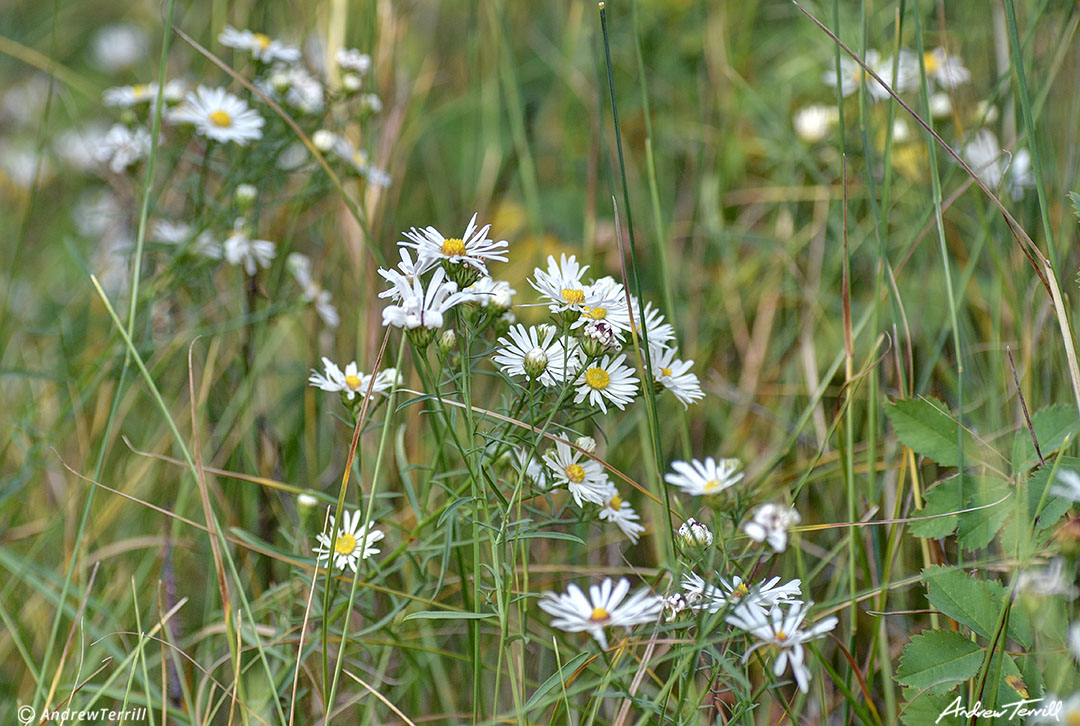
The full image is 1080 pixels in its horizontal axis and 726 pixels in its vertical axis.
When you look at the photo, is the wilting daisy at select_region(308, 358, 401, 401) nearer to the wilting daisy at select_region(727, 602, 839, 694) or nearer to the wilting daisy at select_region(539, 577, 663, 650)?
the wilting daisy at select_region(539, 577, 663, 650)

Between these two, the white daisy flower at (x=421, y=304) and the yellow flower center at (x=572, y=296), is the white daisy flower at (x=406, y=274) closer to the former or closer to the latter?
the white daisy flower at (x=421, y=304)

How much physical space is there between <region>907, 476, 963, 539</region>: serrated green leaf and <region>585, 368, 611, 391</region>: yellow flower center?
394 millimetres

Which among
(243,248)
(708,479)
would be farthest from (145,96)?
(708,479)

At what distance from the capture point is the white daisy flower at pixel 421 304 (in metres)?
0.79

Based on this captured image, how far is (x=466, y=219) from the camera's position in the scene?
6.38 ft

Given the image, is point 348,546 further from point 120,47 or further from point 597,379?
point 120,47

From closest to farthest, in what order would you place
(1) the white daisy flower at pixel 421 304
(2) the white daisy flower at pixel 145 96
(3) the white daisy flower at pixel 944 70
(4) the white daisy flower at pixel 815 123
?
1. (1) the white daisy flower at pixel 421 304
2. (2) the white daisy flower at pixel 145 96
3. (3) the white daisy flower at pixel 944 70
4. (4) the white daisy flower at pixel 815 123

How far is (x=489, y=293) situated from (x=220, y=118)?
772 mm

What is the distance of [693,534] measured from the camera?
31.8 inches

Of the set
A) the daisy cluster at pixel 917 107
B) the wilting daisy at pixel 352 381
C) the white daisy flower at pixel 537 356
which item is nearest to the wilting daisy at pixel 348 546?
the wilting daisy at pixel 352 381

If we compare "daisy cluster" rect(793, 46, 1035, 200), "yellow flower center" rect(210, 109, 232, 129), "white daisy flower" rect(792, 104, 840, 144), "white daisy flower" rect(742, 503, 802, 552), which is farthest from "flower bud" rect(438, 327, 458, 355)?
"white daisy flower" rect(792, 104, 840, 144)

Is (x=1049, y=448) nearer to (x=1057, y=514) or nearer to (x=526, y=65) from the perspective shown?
(x=1057, y=514)

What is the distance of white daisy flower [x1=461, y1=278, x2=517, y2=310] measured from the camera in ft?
2.72

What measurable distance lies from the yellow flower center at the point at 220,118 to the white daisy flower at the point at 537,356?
754 millimetres
